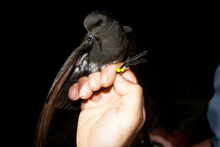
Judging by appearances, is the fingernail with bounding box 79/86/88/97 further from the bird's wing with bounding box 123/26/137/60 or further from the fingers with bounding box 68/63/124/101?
the bird's wing with bounding box 123/26/137/60

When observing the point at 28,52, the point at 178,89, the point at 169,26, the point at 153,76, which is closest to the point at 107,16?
the point at 28,52

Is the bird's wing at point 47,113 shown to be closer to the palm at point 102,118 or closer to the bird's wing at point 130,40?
the palm at point 102,118

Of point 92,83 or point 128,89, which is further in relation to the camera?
point 92,83

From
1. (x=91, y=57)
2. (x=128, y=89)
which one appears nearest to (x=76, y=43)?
(x=91, y=57)

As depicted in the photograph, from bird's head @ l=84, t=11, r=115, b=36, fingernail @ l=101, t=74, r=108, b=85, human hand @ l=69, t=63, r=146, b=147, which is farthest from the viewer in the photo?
bird's head @ l=84, t=11, r=115, b=36

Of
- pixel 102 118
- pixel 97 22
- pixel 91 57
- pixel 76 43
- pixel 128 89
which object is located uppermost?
pixel 97 22

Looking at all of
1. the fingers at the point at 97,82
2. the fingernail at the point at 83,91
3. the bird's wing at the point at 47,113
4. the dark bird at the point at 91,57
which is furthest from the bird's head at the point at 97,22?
the fingernail at the point at 83,91

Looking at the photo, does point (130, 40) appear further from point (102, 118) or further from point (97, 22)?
point (102, 118)

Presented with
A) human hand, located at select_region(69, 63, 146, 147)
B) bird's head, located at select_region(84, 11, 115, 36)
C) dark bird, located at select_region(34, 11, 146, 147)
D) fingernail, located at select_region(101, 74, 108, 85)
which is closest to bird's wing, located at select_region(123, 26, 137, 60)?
dark bird, located at select_region(34, 11, 146, 147)
